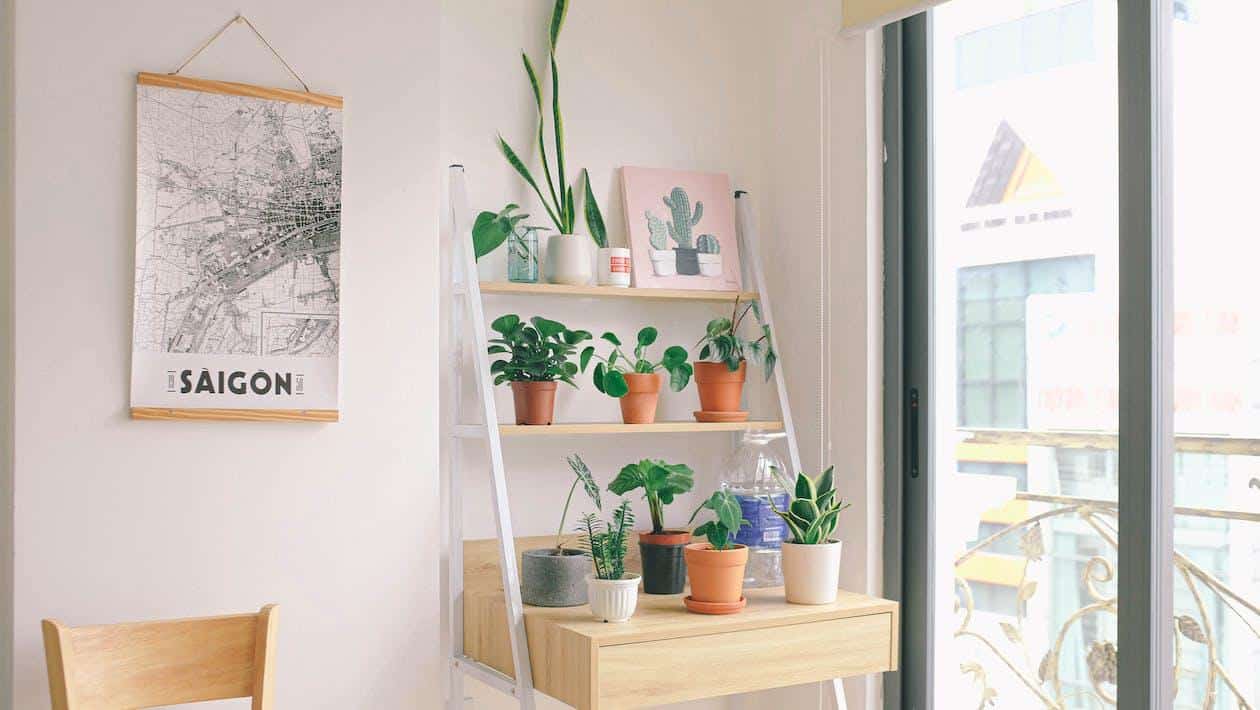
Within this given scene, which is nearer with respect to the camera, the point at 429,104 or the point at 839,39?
the point at 429,104

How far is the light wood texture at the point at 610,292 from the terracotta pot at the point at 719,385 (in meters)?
0.17

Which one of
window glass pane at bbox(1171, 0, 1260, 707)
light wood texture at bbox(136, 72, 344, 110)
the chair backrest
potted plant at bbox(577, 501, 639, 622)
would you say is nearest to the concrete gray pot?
potted plant at bbox(577, 501, 639, 622)

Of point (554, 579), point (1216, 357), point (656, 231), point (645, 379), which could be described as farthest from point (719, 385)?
point (1216, 357)

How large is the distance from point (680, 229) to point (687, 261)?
0.28 feet

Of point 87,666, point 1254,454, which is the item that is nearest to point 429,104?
point 87,666

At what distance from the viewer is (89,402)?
2102 mm

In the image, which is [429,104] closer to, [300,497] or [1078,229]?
[300,497]

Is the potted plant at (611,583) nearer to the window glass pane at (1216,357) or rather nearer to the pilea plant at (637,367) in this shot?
the pilea plant at (637,367)

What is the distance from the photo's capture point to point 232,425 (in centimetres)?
222

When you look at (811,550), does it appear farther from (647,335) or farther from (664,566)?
(647,335)

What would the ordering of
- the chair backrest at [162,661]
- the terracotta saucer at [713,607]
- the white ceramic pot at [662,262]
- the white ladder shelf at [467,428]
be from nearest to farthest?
the chair backrest at [162,661] → the terracotta saucer at [713,607] → the white ladder shelf at [467,428] → the white ceramic pot at [662,262]

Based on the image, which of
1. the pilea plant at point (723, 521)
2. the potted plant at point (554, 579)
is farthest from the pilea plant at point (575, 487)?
the pilea plant at point (723, 521)

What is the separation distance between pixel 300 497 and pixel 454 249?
0.67 m

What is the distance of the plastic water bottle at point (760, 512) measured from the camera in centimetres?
260
